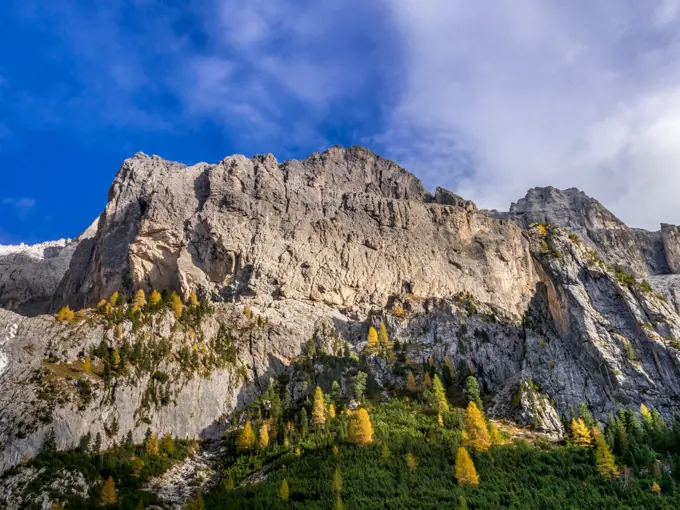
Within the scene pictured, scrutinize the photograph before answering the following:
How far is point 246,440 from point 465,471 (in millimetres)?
38608

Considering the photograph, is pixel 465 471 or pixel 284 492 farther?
pixel 465 471

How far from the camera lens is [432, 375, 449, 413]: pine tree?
100625 mm

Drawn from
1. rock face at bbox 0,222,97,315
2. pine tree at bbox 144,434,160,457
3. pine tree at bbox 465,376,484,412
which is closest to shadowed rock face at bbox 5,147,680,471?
pine tree at bbox 144,434,160,457


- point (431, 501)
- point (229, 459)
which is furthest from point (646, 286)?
point (229, 459)

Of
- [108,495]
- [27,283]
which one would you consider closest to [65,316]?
[108,495]

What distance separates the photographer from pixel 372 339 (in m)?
132

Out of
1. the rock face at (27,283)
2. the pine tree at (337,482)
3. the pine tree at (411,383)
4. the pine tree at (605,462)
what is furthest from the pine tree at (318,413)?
the rock face at (27,283)

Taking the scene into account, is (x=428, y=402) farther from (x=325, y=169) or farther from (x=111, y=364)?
(x=325, y=169)

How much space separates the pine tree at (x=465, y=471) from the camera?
71.9 metres

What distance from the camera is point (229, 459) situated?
9050cm

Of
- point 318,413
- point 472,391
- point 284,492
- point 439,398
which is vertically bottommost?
point 284,492

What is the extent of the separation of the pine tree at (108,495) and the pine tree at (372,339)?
6887 centimetres

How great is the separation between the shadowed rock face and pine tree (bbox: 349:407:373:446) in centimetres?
2743

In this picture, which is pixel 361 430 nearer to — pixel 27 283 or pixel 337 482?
pixel 337 482
